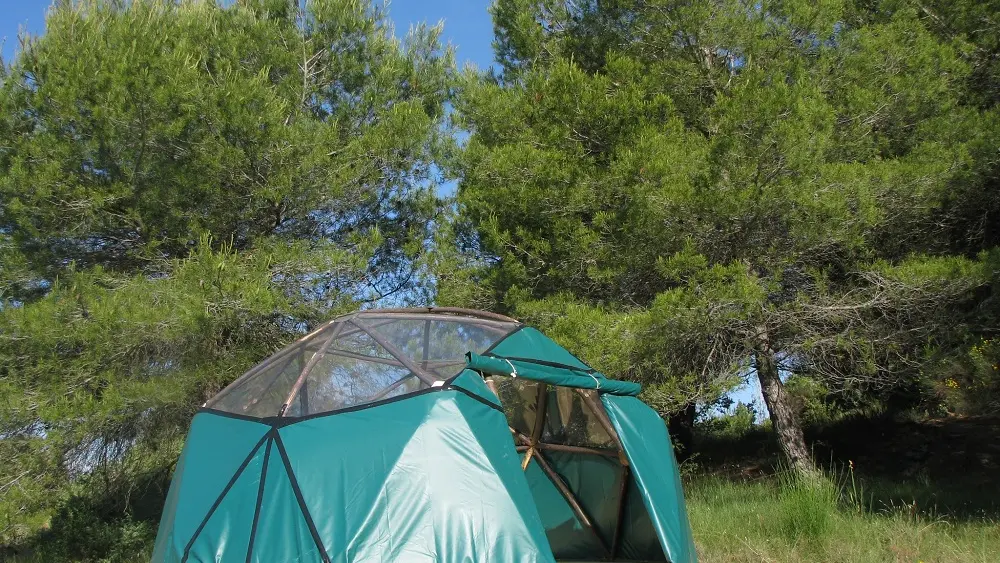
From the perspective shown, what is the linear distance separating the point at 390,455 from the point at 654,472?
2412mm

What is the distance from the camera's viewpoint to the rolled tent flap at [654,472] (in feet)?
18.5

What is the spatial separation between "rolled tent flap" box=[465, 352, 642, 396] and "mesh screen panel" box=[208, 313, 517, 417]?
320mm

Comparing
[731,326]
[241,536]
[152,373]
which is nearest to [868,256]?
[731,326]

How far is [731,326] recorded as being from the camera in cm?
823

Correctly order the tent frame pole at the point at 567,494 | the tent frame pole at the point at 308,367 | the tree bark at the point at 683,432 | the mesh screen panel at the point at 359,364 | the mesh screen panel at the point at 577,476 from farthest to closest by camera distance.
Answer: the tree bark at the point at 683,432, the tent frame pole at the point at 567,494, the mesh screen panel at the point at 577,476, the mesh screen panel at the point at 359,364, the tent frame pole at the point at 308,367

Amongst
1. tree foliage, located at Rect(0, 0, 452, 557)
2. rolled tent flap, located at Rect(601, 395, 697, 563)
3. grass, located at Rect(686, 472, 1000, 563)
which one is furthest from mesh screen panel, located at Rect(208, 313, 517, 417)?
tree foliage, located at Rect(0, 0, 452, 557)

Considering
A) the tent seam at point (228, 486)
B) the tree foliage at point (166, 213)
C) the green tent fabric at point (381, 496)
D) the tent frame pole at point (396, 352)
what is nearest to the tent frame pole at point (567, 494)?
the tent frame pole at point (396, 352)

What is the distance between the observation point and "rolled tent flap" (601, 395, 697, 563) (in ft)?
18.5

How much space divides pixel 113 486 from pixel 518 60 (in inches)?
313

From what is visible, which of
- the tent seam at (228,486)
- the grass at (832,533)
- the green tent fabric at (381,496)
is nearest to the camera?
the green tent fabric at (381,496)

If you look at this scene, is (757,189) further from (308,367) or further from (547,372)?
(308,367)

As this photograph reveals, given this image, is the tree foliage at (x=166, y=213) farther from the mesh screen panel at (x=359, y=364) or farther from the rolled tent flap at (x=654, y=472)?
the rolled tent flap at (x=654, y=472)

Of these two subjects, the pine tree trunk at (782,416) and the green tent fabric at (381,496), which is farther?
the pine tree trunk at (782,416)

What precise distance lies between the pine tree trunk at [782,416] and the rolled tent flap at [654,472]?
343cm
